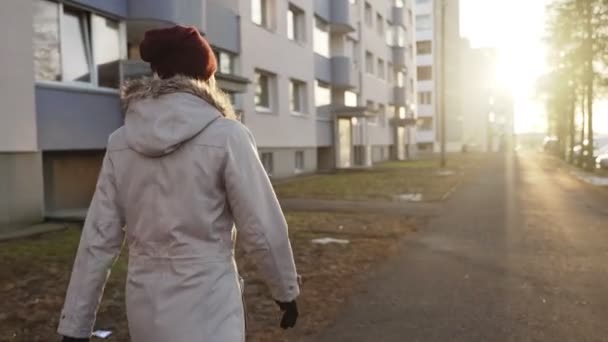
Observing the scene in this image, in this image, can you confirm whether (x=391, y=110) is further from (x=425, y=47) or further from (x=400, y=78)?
(x=425, y=47)

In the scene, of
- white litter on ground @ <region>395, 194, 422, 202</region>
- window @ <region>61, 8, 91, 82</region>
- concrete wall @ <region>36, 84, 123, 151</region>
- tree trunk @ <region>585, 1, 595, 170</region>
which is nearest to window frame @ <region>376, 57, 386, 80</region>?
tree trunk @ <region>585, 1, 595, 170</region>

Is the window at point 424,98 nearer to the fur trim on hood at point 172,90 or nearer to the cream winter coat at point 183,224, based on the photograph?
the fur trim on hood at point 172,90

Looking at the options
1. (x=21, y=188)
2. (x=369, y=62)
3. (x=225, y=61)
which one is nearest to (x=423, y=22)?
(x=369, y=62)

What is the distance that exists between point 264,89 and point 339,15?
8331mm

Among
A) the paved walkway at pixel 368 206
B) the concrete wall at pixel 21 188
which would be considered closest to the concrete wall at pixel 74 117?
the concrete wall at pixel 21 188

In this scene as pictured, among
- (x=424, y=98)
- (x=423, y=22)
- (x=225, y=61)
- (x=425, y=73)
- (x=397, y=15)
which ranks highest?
(x=423, y=22)

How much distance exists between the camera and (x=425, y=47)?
76.9 m

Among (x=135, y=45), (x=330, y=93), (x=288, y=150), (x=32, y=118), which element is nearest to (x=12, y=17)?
(x=32, y=118)

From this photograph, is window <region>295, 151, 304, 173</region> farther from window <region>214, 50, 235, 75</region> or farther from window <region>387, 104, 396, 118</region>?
window <region>387, 104, 396, 118</region>

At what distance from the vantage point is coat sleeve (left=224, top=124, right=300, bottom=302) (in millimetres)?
2195

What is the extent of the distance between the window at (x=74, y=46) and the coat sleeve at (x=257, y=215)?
32.9 feet

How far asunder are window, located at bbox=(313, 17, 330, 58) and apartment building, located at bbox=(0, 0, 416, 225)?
6 centimetres

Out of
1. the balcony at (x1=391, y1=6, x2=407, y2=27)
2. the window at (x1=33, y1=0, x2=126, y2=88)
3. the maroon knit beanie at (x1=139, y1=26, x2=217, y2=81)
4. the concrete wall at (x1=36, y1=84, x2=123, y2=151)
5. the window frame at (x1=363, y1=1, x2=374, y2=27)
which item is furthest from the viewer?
the balcony at (x1=391, y1=6, x2=407, y2=27)

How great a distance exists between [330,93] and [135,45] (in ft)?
52.8
